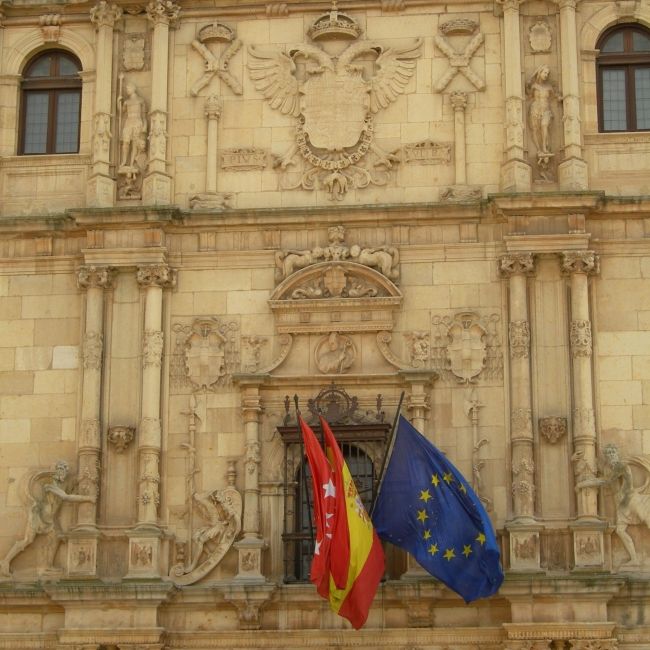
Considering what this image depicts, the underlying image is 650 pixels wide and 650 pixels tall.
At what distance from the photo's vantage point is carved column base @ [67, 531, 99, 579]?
71.3 ft

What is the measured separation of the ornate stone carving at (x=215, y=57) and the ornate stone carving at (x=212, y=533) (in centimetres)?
559

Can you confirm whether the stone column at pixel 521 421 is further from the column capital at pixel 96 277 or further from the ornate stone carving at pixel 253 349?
the column capital at pixel 96 277

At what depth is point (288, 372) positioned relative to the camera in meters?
22.5

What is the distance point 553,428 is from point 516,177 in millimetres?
3369

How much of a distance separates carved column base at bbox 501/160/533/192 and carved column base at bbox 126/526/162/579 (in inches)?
251

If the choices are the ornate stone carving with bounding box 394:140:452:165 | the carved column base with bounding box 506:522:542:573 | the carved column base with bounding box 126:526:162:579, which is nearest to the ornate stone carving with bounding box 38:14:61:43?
the ornate stone carving with bounding box 394:140:452:165

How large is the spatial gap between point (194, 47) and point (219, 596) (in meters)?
7.57

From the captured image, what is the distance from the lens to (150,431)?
22.2 meters

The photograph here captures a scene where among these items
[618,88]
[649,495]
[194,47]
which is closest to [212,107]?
[194,47]

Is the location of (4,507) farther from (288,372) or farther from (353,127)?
(353,127)

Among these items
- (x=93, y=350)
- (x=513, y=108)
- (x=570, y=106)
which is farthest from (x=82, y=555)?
(x=570, y=106)

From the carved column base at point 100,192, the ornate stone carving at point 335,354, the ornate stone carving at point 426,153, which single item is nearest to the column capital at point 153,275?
the carved column base at point 100,192

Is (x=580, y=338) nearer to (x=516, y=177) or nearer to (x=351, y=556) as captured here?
(x=516, y=177)

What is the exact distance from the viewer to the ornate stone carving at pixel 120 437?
73.1ft
